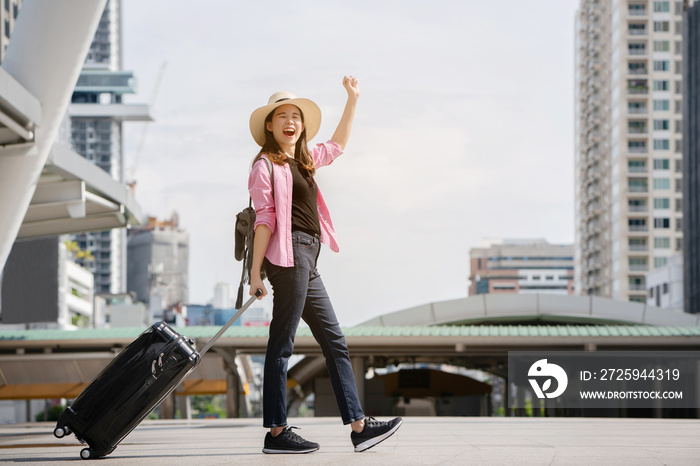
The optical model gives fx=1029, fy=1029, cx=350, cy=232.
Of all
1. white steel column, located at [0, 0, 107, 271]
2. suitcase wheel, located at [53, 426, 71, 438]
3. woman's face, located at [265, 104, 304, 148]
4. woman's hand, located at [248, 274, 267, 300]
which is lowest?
suitcase wheel, located at [53, 426, 71, 438]

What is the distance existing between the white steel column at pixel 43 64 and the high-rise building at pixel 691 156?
74.6 meters

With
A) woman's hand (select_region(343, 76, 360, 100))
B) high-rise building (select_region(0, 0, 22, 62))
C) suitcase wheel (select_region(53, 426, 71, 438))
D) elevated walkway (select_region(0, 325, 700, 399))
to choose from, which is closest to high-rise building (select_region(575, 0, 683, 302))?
high-rise building (select_region(0, 0, 22, 62))

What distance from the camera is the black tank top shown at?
5871 millimetres

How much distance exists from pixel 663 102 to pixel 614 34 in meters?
10.0

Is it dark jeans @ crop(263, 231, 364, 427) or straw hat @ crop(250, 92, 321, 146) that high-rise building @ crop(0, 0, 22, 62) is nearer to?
straw hat @ crop(250, 92, 321, 146)

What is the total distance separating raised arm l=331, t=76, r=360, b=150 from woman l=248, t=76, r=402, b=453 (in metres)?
0.27

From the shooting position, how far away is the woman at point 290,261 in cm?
576

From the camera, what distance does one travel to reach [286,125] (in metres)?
6.03

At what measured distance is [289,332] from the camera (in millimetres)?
5809

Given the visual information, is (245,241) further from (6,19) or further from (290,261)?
(6,19)

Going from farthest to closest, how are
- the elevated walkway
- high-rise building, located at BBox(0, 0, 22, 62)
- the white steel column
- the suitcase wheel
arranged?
high-rise building, located at BBox(0, 0, 22, 62)
the elevated walkway
the white steel column
the suitcase wheel

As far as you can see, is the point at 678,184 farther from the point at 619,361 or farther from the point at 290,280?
the point at 290,280

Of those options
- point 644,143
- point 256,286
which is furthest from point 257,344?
point 644,143

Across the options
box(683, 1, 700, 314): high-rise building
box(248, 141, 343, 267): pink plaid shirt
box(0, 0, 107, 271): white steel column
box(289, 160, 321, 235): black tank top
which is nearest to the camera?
box(248, 141, 343, 267): pink plaid shirt
